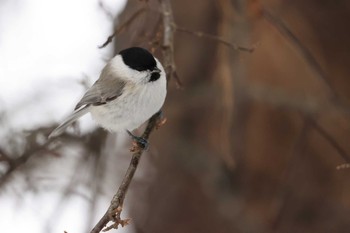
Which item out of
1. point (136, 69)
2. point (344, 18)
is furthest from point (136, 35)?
point (344, 18)

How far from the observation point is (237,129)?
3227 mm

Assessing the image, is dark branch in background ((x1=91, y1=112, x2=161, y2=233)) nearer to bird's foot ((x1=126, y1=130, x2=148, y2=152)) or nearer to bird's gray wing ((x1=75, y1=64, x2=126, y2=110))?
bird's foot ((x1=126, y1=130, x2=148, y2=152))

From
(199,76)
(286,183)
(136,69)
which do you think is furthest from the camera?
(199,76)

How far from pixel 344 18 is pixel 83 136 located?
1.37 m

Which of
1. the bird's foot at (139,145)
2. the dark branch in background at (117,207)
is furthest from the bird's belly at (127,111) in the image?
the dark branch in background at (117,207)

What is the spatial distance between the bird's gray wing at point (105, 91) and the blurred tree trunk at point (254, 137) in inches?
31.8

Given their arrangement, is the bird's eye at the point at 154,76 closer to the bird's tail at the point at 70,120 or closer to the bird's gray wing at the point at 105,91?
the bird's gray wing at the point at 105,91

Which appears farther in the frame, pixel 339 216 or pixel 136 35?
pixel 339 216

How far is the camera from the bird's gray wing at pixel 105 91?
6.98 feet

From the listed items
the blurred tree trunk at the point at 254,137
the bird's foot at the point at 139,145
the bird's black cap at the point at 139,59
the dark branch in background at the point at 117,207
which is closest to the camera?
the dark branch in background at the point at 117,207

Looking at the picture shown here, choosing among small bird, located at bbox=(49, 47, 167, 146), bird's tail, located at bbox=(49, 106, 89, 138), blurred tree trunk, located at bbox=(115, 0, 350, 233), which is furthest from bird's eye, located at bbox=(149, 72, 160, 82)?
blurred tree trunk, located at bbox=(115, 0, 350, 233)

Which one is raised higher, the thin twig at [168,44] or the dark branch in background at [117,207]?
the thin twig at [168,44]

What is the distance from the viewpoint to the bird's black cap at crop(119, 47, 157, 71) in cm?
201

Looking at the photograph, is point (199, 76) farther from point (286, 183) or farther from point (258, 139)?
point (286, 183)
